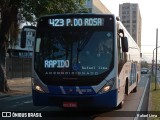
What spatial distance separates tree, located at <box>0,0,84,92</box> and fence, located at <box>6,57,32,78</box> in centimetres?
1680

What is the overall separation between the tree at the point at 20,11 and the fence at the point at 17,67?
16803 millimetres

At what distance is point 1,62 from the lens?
25156 millimetres

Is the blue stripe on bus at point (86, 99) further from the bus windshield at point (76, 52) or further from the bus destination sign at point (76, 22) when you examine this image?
the bus destination sign at point (76, 22)

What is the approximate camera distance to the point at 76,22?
1242 cm

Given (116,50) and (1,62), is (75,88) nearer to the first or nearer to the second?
(116,50)

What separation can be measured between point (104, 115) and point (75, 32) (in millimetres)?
3278

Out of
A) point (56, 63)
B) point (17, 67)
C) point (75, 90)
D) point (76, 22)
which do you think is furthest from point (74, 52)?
point (17, 67)

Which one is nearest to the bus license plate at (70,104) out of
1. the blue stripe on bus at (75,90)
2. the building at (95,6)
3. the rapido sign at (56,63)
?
the blue stripe on bus at (75,90)

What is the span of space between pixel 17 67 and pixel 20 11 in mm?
19811

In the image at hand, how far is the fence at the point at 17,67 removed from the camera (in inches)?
1683

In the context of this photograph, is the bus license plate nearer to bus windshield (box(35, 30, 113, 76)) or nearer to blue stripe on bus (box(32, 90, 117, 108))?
blue stripe on bus (box(32, 90, 117, 108))

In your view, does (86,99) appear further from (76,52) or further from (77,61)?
(76,52)

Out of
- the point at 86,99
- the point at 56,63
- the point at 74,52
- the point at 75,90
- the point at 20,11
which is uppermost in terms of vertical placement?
the point at 20,11

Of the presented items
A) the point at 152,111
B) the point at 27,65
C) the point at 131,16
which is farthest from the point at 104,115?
the point at 131,16
